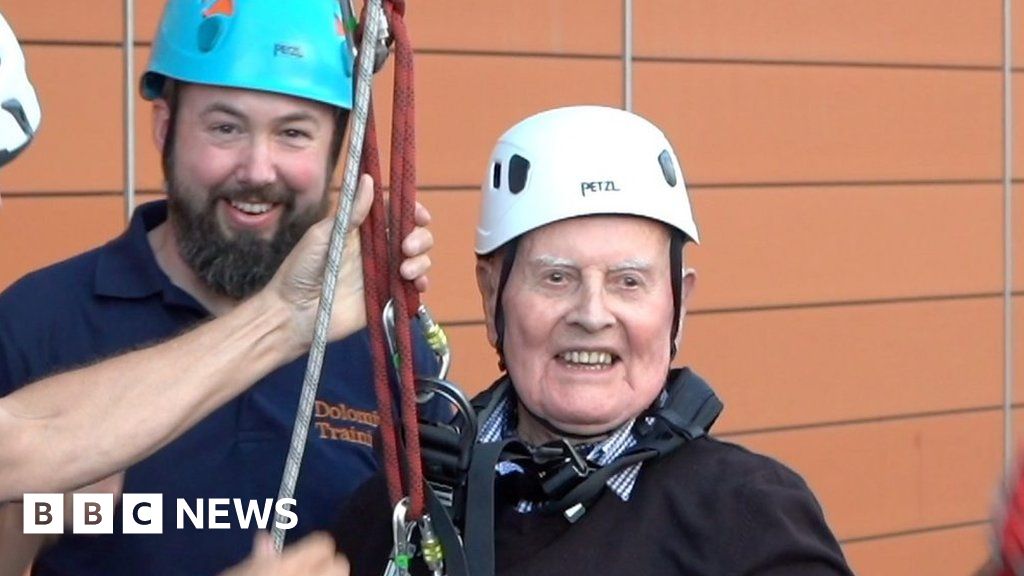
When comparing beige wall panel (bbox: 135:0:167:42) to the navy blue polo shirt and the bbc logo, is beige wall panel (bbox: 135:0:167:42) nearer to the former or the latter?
the navy blue polo shirt

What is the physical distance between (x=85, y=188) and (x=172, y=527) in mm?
2208

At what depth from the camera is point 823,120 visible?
6.46 meters

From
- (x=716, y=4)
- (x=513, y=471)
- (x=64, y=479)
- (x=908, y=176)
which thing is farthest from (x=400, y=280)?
(x=908, y=176)

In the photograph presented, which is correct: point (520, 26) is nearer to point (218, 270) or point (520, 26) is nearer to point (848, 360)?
point (848, 360)

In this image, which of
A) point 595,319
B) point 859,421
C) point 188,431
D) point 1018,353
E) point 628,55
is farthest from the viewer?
point 1018,353

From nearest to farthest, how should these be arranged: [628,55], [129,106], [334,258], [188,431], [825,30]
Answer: [334,258]
[188,431]
[129,106]
[628,55]
[825,30]

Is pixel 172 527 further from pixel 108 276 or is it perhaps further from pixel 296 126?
pixel 296 126

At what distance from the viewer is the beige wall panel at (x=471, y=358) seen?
5672 millimetres

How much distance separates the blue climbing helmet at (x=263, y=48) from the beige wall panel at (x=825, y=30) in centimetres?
277

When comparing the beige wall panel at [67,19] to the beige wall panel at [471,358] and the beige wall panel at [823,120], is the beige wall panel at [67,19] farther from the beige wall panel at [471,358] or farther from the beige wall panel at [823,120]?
the beige wall panel at [823,120]

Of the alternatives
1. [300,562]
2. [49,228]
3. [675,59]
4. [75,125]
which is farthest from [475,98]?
[300,562]

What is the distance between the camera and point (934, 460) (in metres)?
6.87

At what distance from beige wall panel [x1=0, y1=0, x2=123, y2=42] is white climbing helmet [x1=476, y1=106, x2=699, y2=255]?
7.74 ft

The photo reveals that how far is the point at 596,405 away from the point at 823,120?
155 inches
